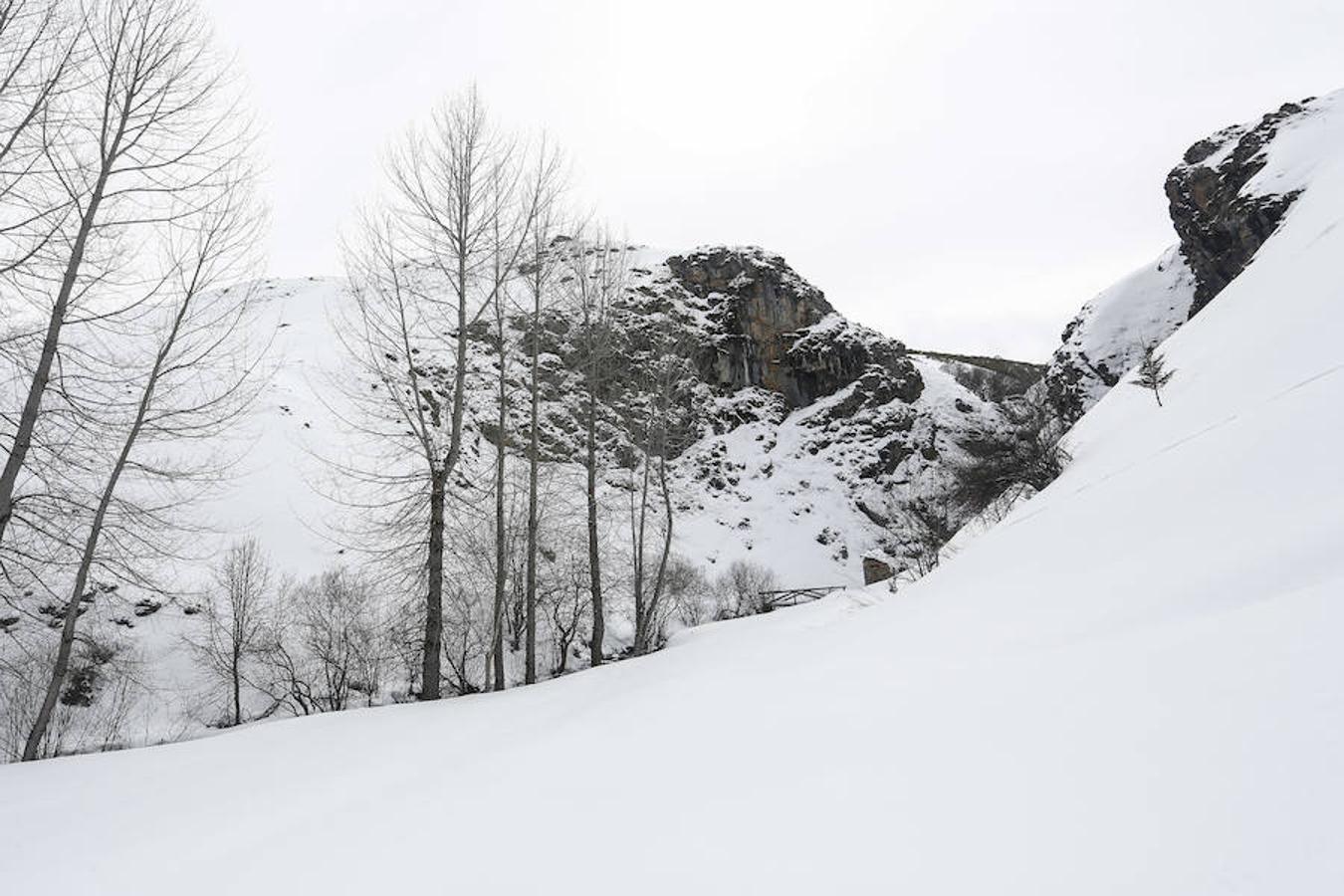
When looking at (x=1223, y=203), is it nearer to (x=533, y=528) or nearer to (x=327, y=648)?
(x=533, y=528)

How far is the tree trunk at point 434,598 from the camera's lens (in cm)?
870

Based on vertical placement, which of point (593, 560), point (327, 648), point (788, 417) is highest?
point (788, 417)

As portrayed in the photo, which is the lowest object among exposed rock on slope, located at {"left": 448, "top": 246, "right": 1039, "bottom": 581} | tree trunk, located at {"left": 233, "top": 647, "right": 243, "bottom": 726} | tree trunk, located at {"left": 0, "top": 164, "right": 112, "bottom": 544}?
tree trunk, located at {"left": 233, "top": 647, "right": 243, "bottom": 726}

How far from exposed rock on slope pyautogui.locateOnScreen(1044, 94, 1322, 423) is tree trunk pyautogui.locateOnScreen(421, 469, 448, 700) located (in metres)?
36.3

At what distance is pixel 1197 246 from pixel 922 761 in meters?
49.6

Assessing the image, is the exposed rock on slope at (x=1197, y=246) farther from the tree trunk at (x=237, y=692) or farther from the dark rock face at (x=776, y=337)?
the tree trunk at (x=237, y=692)

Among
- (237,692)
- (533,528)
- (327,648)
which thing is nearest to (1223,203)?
(533,528)

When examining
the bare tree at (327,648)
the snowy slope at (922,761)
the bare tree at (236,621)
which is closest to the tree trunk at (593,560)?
the snowy slope at (922,761)

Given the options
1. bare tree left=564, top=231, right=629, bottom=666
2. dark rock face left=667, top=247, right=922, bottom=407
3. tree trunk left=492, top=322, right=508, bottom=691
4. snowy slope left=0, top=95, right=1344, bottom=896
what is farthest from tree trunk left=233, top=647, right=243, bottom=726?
dark rock face left=667, top=247, right=922, bottom=407

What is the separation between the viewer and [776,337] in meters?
57.0

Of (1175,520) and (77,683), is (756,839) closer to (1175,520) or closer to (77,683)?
(1175,520)

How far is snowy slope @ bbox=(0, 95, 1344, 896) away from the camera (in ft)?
4.38

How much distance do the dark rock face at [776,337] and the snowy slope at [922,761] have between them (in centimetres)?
5025

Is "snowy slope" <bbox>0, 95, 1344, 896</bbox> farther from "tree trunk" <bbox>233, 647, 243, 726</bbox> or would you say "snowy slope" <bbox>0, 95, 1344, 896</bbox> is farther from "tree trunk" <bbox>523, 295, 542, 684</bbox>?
"tree trunk" <bbox>233, 647, 243, 726</bbox>
